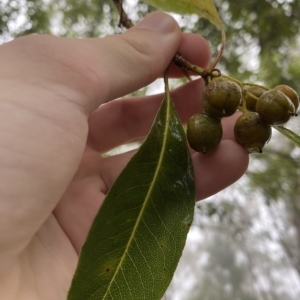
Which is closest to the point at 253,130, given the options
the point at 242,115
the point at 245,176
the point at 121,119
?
the point at 242,115

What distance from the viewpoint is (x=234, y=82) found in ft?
2.55

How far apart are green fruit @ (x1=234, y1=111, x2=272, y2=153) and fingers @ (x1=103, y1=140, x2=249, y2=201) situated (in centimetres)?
9

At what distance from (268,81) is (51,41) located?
139cm

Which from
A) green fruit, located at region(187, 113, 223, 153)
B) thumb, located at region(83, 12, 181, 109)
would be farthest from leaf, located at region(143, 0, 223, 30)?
green fruit, located at region(187, 113, 223, 153)

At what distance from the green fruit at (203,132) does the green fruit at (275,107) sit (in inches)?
3.8

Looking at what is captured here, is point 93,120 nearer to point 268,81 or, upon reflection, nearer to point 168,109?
point 168,109

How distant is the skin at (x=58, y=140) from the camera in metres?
0.69

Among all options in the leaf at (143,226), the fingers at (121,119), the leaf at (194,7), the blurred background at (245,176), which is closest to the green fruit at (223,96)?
the leaf at (143,226)

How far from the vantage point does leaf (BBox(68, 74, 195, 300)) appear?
67cm

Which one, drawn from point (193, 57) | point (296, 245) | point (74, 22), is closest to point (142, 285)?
point (193, 57)

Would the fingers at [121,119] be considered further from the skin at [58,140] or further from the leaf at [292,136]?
the leaf at [292,136]

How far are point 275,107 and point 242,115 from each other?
7 centimetres

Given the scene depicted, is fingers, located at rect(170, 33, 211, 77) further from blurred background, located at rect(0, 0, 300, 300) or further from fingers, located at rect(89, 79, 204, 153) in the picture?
blurred background, located at rect(0, 0, 300, 300)

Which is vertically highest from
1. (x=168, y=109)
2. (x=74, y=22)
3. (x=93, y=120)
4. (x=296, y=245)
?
(x=168, y=109)
